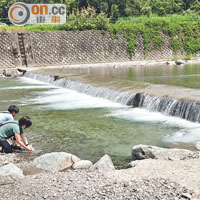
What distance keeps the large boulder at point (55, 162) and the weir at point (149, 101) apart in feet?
13.2

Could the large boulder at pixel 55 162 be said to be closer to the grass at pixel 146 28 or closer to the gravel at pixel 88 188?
the gravel at pixel 88 188

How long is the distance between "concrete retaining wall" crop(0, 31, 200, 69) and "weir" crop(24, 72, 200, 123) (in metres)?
11.4

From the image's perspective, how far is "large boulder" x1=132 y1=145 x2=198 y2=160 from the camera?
5738 millimetres

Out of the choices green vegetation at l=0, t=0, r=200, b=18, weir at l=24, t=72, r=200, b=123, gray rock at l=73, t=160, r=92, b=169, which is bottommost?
gray rock at l=73, t=160, r=92, b=169

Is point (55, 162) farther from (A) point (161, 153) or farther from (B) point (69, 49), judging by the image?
(B) point (69, 49)

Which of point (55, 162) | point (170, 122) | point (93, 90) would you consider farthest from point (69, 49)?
point (55, 162)

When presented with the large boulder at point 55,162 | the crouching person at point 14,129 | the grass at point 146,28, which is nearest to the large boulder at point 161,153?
the large boulder at point 55,162

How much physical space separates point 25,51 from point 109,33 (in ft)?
23.3

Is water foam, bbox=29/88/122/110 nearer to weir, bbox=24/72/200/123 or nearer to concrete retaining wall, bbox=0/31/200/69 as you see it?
weir, bbox=24/72/200/123

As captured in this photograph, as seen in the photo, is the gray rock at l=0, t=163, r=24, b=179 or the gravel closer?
the gravel

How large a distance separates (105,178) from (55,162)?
114 centimetres

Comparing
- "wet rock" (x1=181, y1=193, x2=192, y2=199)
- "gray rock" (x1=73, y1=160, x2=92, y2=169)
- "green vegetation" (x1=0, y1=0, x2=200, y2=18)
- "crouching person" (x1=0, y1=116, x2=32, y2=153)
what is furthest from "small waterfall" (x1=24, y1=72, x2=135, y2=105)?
"green vegetation" (x1=0, y1=0, x2=200, y2=18)

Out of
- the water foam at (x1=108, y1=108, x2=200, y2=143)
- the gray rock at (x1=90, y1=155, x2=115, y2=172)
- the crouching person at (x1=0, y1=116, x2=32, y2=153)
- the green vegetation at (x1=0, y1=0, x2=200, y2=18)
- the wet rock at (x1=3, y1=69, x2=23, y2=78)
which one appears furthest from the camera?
the green vegetation at (x1=0, y1=0, x2=200, y2=18)

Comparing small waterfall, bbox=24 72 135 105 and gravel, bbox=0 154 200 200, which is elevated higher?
small waterfall, bbox=24 72 135 105
